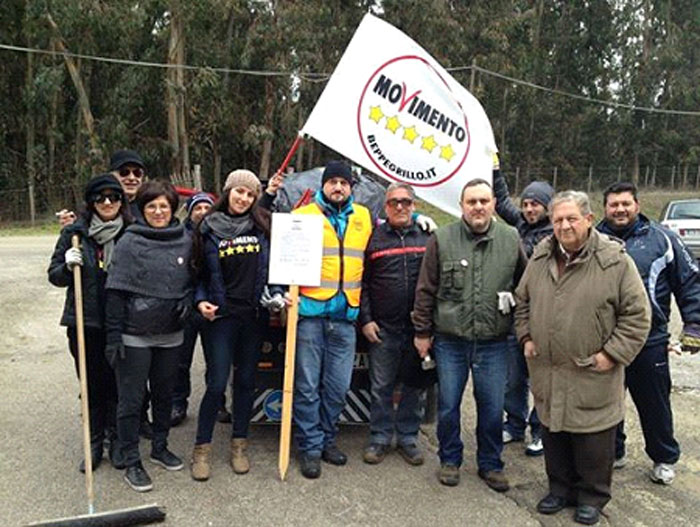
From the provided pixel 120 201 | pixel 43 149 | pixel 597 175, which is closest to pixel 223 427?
pixel 120 201

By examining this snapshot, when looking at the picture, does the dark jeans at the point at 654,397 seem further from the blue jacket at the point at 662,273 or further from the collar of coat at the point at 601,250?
the collar of coat at the point at 601,250

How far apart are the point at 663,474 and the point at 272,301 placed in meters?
2.71

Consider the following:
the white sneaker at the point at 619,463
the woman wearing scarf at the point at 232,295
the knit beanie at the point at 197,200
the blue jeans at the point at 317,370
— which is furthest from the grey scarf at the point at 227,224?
the white sneaker at the point at 619,463

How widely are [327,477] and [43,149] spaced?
2573 centimetres

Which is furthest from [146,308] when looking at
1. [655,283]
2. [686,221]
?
[686,221]

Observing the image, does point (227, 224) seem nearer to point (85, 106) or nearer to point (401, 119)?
point (401, 119)

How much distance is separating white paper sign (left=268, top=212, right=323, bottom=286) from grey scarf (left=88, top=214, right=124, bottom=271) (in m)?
0.99

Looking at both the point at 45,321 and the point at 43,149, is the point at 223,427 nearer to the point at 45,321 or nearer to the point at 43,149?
the point at 45,321

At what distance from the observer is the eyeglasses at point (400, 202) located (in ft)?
14.3

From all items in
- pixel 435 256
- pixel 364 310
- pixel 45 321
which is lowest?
pixel 45 321

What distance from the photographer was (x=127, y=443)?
4176 mm

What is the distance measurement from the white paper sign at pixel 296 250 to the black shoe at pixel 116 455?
58.5 inches

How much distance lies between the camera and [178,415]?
519 cm

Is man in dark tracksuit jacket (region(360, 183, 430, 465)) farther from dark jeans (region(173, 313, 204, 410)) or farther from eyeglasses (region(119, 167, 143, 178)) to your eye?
eyeglasses (region(119, 167, 143, 178))
